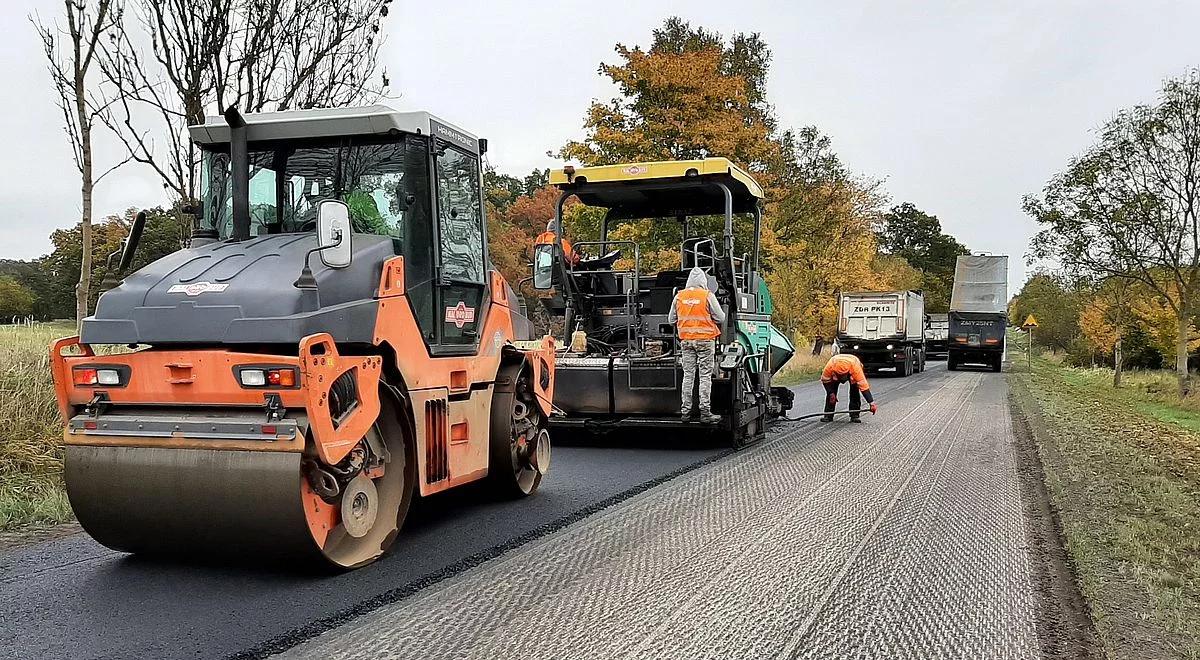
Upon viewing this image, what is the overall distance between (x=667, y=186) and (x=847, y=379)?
435cm

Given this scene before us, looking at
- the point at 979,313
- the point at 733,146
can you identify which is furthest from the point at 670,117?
the point at 979,313

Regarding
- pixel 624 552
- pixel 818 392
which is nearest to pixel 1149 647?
pixel 624 552

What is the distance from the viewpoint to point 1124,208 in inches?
833

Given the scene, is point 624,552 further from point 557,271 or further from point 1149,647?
point 557,271

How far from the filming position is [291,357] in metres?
4.32

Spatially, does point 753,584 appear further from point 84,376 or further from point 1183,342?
point 1183,342

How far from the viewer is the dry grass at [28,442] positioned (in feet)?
19.9

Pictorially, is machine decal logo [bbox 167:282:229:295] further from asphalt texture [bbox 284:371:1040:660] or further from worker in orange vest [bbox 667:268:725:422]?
worker in orange vest [bbox 667:268:725:422]

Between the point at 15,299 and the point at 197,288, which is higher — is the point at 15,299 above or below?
above

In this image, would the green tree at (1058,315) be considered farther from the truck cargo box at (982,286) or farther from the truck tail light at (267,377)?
the truck tail light at (267,377)

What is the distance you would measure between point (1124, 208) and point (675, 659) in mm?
21166

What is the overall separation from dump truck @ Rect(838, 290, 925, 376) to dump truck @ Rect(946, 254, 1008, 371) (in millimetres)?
5795

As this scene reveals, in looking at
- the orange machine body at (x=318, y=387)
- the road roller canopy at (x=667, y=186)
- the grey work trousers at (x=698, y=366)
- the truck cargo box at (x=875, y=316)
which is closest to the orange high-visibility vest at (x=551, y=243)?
the road roller canopy at (x=667, y=186)

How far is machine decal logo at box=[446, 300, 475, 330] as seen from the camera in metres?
5.84
